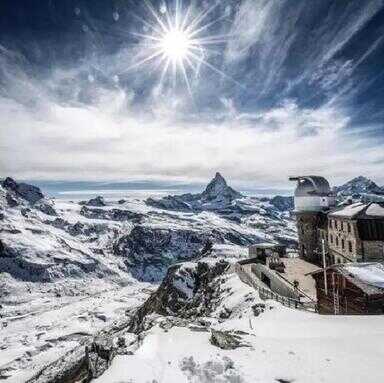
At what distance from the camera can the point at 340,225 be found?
53.7 m

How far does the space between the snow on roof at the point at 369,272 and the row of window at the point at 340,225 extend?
1854 cm

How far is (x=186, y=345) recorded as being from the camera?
22.0 m

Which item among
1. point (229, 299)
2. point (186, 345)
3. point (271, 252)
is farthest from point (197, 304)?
point (186, 345)

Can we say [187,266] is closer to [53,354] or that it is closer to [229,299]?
[229,299]

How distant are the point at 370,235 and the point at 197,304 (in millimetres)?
25079

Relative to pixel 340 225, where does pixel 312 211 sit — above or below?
above

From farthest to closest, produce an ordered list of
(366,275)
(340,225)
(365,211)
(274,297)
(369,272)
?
1. (340,225)
2. (365,211)
3. (274,297)
4. (369,272)
5. (366,275)

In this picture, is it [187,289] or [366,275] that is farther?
[187,289]

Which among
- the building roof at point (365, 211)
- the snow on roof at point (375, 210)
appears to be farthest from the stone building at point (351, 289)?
the snow on roof at point (375, 210)

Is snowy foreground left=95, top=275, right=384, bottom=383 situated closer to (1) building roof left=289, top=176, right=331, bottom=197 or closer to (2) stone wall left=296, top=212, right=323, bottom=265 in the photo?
(2) stone wall left=296, top=212, right=323, bottom=265

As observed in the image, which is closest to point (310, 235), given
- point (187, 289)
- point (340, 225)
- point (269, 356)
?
point (340, 225)

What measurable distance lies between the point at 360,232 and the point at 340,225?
460 cm

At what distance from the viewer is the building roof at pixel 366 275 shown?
28.7 m

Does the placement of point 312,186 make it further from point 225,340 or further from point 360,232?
point 225,340
